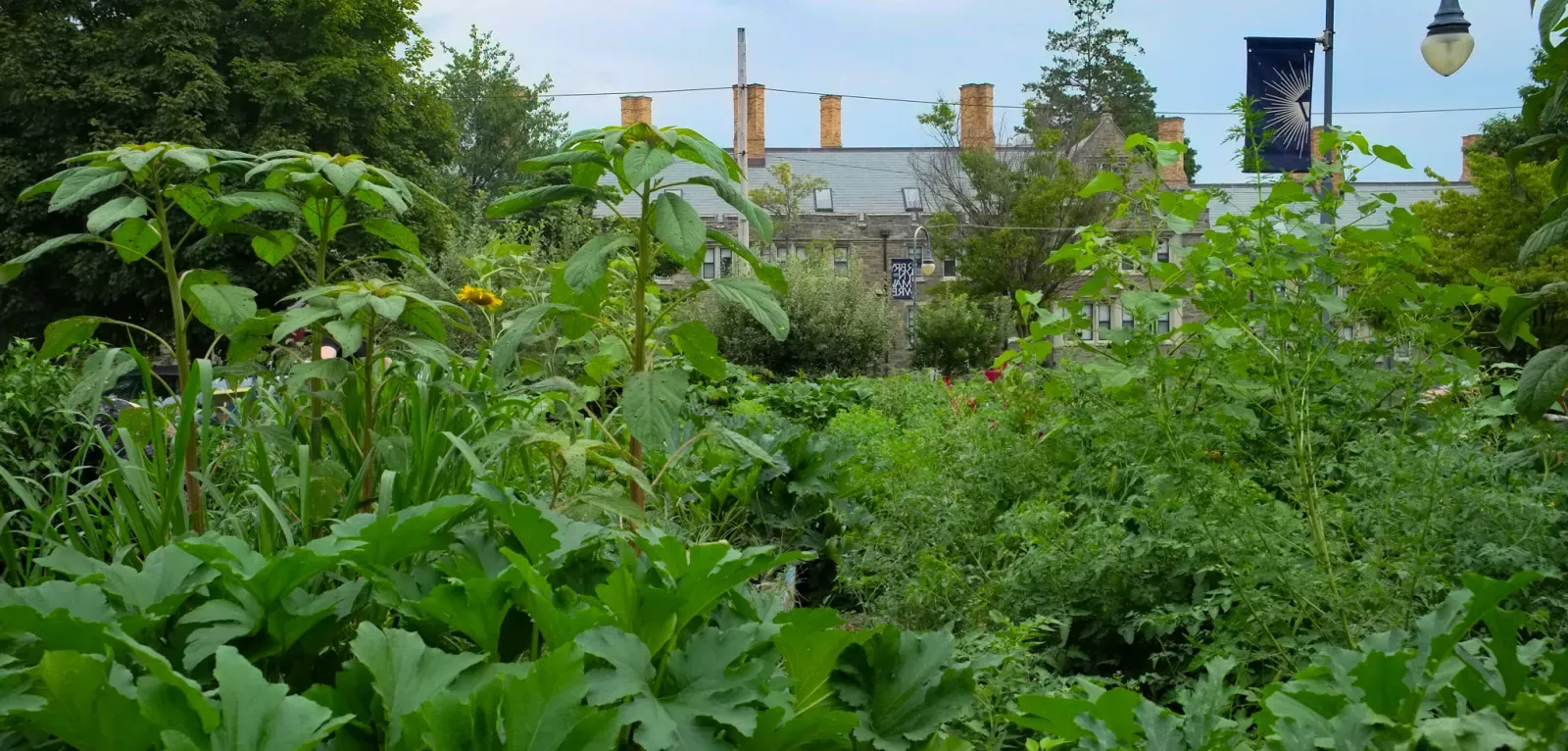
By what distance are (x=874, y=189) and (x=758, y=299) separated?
5053 centimetres

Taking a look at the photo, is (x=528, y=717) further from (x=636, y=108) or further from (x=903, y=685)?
(x=636, y=108)

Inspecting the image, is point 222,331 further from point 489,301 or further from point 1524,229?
point 1524,229

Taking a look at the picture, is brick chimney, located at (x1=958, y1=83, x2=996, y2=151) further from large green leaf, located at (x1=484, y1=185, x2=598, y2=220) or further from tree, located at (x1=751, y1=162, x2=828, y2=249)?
large green leaf, located at (x1=484, y1=185, x2=598, y2=220)

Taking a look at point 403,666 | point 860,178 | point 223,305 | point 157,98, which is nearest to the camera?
point 403,666

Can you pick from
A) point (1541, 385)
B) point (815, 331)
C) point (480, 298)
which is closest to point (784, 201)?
point (815, 331)

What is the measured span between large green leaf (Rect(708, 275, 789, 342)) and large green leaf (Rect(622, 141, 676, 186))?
0.28 meters

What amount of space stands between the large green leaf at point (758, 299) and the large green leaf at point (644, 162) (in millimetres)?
276

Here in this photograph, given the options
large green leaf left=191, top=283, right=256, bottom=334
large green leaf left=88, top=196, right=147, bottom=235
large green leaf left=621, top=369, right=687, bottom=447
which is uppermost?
large green leaf left=88, top=196, right=147, bottom=235

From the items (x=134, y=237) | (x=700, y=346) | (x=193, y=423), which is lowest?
(x=193, y=423)

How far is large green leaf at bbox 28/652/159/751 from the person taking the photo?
1.20m

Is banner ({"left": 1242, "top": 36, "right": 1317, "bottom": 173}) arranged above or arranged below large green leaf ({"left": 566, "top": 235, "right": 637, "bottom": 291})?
above

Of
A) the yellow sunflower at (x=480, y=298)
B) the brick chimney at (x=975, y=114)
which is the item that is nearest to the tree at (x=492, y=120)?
the brick chimney at (x=975, y=114)

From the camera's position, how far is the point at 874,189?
2050 inches

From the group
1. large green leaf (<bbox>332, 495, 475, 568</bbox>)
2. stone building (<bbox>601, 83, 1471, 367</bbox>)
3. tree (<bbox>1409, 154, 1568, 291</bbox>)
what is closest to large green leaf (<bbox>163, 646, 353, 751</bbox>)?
large green leaf (<bbox>332, 495, 475, 568</bbox>)
